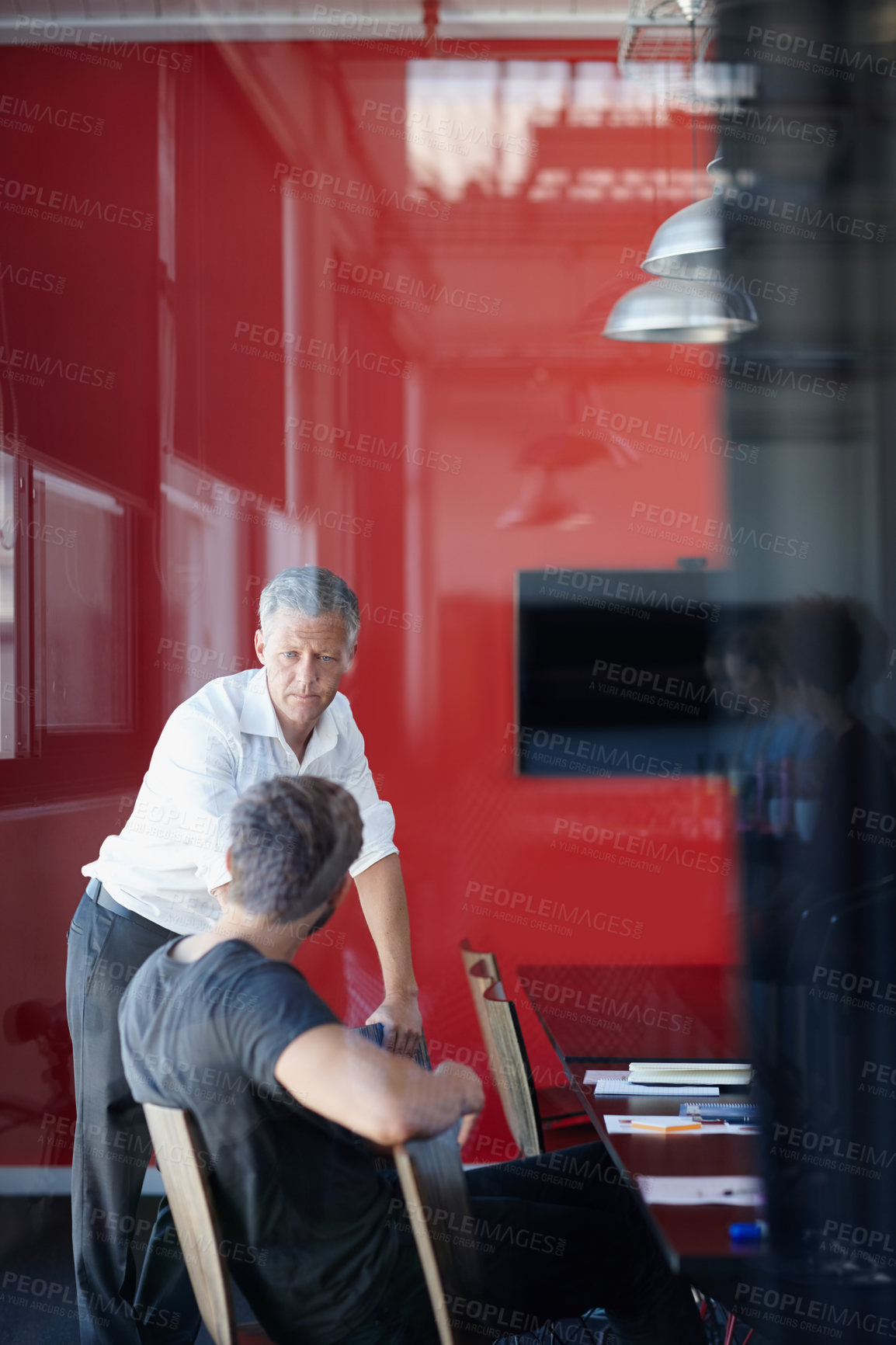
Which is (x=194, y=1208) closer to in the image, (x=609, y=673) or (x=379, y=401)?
(x=609, y=673)

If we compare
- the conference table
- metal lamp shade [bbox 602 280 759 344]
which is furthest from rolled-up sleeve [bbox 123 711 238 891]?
metal lamp shade [bbox 602 280 759 344]

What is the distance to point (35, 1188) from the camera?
402cm

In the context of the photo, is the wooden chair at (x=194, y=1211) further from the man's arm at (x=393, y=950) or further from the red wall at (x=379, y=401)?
the red wall at (x=379, y=401)

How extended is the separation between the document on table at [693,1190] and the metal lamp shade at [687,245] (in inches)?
76.2

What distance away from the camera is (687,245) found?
9.39ft

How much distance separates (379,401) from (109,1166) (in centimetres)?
259

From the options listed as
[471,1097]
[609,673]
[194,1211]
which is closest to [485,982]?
[471,1097]

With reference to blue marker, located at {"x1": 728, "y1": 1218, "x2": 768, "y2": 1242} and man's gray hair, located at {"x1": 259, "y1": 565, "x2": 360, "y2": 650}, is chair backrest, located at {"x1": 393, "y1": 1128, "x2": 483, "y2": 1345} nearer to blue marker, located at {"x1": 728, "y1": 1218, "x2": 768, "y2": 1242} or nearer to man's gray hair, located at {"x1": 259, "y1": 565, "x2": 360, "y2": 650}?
blue marker, located at {"x1": 728, "y1": 1218, "x2": 768, "y2": 1242}

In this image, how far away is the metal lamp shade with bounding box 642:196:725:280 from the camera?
2818 mm

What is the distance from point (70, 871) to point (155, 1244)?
5.25 feet

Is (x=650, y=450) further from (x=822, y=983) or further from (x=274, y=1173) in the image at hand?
(x=822, y=983)

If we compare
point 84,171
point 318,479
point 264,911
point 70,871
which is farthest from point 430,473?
point 264,911

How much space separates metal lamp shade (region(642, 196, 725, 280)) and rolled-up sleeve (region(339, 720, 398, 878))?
1.39 meters

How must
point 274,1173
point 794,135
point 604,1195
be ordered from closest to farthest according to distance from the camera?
1. point 794,135
2. point 274,1173
3. point 604,1195
